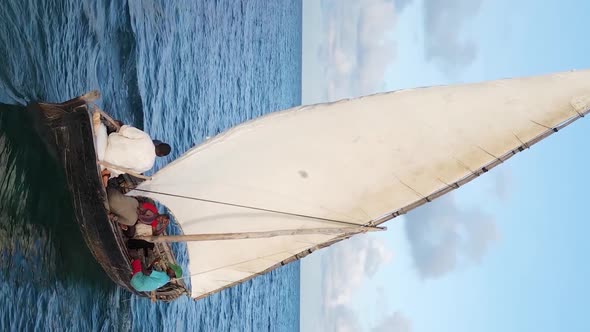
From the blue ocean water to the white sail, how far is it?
2183 millimetres

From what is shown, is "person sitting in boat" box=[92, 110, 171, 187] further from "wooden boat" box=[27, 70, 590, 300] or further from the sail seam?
the sail seam

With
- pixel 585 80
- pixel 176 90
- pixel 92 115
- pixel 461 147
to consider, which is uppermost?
pixel 585 80

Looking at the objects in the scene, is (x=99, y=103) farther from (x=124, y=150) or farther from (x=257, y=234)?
(x=257, y=234)

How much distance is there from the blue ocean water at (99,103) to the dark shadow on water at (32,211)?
2cm

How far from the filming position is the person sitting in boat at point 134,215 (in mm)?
10841

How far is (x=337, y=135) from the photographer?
10711 mm

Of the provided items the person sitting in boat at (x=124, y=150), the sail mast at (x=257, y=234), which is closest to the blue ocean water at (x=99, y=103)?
the person sitting in boat at (x=124, y=150)

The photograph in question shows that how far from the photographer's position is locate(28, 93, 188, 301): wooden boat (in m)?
9.66

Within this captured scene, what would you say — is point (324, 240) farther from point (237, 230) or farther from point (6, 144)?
point (6, 144)

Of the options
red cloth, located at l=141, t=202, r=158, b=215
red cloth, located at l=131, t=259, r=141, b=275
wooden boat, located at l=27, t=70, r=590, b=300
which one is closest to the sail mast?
wooden boat, located at l=27, t=70, r=590, b=300

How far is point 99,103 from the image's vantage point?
16.1 meters

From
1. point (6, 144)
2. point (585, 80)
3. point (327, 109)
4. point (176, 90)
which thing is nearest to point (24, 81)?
point (6, 144)

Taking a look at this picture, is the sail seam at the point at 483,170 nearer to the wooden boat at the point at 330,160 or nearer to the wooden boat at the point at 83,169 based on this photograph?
the wooden boat at the point at 330,160

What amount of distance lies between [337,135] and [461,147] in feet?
7.79
